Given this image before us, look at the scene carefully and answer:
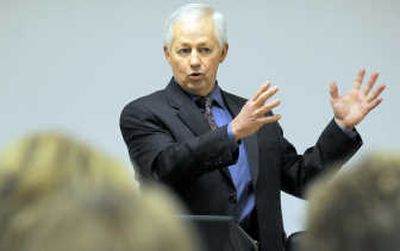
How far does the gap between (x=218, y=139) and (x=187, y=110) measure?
0.32 meters

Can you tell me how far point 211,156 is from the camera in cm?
267

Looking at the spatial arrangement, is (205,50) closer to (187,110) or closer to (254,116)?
(187,110)

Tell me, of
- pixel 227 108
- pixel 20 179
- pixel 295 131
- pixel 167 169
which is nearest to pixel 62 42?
pixel 295 131

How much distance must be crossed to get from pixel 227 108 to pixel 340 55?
1558 mm

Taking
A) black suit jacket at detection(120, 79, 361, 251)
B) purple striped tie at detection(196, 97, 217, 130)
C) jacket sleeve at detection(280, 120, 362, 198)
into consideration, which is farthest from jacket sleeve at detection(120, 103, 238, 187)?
jacket sleeve at detection(280, 120, 362, 198)

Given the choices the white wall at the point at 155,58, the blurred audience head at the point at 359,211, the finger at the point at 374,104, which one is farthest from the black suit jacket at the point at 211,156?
the blurred audience head at the point at 359,211

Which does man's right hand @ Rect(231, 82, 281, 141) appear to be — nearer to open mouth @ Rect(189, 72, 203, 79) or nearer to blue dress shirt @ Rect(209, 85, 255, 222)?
blue dress shirt @ Rect(209, 85, 255, 222)

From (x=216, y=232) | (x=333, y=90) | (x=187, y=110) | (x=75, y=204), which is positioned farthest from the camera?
(x=187, y=110)

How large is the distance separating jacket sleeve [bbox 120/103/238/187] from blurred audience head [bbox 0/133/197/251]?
161 cm

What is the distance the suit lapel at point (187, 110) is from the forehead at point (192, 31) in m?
0.16

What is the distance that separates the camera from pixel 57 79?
4414 mm

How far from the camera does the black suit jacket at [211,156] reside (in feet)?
8.84

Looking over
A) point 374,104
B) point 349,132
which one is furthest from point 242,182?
point 374,104

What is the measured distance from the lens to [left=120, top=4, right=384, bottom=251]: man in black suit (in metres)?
2.69
